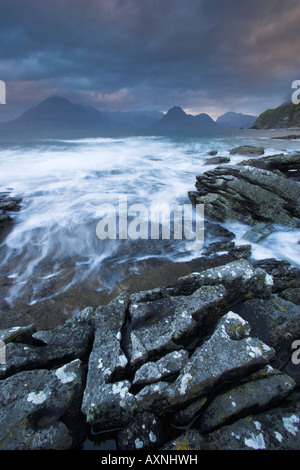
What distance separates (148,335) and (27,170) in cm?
2184

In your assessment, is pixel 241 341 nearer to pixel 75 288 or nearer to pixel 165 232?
pixel 75 288

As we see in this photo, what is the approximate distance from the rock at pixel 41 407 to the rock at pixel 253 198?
8.48 metres

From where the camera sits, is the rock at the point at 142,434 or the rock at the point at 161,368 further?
the rock at the point at 161,368

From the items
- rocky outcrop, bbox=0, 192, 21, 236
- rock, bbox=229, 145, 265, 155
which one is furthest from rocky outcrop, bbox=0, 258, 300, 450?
rock, bbox=229, 145, 265, 155

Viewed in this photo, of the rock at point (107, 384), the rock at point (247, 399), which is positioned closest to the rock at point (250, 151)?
the rock at point (247, 399)

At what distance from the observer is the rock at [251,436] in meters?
2.55

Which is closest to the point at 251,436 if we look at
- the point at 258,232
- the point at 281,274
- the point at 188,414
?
the point at 188,414

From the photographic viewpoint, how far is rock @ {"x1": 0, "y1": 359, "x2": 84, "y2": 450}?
101 inches

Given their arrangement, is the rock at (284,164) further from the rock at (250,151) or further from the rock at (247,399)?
the rock at (247,399)

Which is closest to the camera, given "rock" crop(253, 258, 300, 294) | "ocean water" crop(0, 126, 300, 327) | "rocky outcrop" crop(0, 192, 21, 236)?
"rock" crop(253, 258, 300, 294)

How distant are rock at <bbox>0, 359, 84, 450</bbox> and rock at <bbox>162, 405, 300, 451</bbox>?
1262 millimetres

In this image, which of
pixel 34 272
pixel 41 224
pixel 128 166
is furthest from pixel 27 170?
pixel 34 272

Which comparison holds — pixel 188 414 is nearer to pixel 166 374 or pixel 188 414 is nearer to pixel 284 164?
pixel 166 374

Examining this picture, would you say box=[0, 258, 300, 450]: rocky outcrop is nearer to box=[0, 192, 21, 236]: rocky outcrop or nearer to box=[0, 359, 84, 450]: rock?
box=[0, 359, 84, 450]: rock
